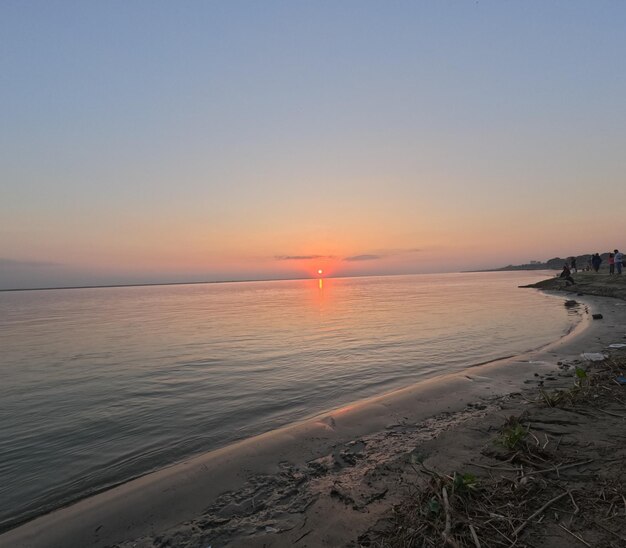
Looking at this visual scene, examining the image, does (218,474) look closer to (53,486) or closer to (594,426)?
(53,486)

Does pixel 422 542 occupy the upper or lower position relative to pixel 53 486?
upper

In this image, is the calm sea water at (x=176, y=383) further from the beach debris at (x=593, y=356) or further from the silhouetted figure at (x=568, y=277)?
the silhouetted figure at (x=568, y=277)

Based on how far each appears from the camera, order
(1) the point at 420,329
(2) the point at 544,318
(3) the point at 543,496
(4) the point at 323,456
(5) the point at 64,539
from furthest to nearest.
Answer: (2) the point at 544,318 < (1) the point at 420,329 < (4) the point at 323,456 < (5) the point at 64,539 < (3) the point at 543,496

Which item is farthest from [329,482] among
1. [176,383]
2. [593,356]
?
[593,356]

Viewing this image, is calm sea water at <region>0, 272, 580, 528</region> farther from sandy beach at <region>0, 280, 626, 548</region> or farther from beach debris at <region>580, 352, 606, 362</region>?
beach debris at <region>580, 352, 606, 362</region>

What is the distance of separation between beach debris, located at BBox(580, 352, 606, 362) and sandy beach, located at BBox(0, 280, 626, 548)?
5081 mm

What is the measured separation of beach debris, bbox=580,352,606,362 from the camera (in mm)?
11881

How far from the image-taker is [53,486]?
6.54 metres

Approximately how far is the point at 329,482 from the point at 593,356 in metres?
11.3

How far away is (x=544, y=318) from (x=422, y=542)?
24.9m

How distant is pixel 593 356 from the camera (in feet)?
40.3

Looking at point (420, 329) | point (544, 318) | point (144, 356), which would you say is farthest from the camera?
point (544, 318)

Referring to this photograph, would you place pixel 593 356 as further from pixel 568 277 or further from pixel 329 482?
pixel 568 277

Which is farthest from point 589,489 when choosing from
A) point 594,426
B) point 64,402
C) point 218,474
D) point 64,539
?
point 64,402
